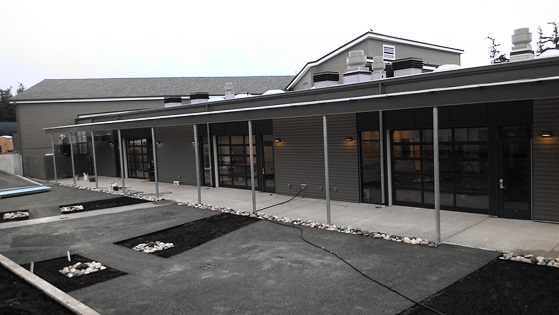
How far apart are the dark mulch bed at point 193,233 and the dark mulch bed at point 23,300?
2.52 m

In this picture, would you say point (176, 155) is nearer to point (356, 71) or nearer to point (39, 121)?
point (356, 71)

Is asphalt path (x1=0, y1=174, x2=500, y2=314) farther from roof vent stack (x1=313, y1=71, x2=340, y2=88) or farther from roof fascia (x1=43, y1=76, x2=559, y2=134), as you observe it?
roof vent stack (x1=313, y1=71, x2=340, y2=88)

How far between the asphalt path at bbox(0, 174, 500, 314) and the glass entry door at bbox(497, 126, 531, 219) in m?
3.05

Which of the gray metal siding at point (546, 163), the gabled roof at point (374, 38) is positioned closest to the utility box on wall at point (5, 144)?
the gabled roof at point (374, 38)

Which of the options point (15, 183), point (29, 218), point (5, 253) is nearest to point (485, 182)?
point (5, 253)

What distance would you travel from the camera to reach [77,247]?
9758mm

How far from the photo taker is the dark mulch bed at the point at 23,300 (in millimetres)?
6027

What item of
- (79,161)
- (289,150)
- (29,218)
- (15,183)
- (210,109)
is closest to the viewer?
(29,218)

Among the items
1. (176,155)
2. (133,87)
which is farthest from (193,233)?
(133,87)

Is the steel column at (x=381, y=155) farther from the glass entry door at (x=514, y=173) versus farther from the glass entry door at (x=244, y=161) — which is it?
the glass entry door at (x=244, y=161)

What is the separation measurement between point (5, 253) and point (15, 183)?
16477 mm

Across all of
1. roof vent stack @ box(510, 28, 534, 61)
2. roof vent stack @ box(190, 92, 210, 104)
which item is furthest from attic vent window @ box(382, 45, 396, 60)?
roof vent stack @ box(510, 28, 534, 61)

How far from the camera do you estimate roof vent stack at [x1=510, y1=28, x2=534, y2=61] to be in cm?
1073

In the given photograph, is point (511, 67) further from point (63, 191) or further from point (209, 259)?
point (63, 191)
